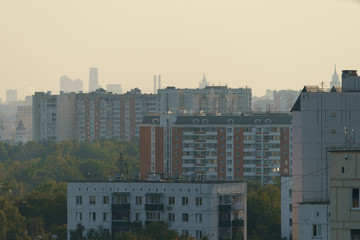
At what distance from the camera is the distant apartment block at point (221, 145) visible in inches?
4525

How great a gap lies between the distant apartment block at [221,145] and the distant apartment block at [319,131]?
69.2m

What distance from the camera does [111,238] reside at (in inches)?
2308

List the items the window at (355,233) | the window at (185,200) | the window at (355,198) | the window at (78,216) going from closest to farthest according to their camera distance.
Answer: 1. the window at (355,233)
2. the window at (355,198)
3. the window at (185,200)
4. the window at (78,216)

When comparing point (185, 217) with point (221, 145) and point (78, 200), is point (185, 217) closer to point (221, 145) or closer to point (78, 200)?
point (78, 200)

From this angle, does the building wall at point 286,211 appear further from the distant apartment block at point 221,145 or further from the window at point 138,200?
the distant apartment block at point 221,145

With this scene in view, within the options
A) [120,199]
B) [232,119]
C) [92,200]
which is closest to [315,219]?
[120,199]

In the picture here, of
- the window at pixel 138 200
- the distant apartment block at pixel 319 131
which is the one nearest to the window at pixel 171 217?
the window at pixel 138 200

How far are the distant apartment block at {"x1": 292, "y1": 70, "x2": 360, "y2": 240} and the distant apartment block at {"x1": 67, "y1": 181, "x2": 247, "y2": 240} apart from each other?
47.0 feet

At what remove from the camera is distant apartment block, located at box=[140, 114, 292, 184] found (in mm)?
114938

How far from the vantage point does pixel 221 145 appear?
385 ft

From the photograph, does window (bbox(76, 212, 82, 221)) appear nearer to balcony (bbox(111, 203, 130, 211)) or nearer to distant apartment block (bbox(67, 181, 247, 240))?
distant apartment block (bbox(67, 181, 247, 240))

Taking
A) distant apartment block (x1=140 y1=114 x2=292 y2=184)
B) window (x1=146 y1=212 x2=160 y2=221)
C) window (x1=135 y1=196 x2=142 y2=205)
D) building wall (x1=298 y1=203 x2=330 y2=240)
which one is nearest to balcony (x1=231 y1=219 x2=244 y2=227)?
window (x1=146 y1=212 x2=160 y2=221)

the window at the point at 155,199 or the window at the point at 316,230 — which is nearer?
the window at the point at 316,230

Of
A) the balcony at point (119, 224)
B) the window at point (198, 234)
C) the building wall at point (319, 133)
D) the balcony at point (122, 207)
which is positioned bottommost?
the window at point (198, 234)
